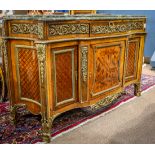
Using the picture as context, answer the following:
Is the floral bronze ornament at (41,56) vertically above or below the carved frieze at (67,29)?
below

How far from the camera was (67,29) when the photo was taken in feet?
5.31

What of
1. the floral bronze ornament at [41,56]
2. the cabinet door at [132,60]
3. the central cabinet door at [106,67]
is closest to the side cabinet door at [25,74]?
the floral bronze ornament at [41,56]

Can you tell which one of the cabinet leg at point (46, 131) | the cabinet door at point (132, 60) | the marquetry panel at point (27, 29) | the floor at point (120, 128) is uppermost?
the marquetry panel at point (27, 29)

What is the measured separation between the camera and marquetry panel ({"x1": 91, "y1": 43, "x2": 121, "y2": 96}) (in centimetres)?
191

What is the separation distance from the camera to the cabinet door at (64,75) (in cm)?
166

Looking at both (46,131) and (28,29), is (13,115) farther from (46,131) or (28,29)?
(28,29)

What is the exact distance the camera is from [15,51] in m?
1.76

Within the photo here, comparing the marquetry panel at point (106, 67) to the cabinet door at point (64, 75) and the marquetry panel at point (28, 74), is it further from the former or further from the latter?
the marquetry panel at point (28, 74)

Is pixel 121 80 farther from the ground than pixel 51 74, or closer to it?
closer to it

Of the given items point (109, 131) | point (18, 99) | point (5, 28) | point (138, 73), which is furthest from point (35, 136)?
point (138, 73)

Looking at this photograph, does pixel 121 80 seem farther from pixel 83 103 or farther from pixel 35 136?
pixel 35 136

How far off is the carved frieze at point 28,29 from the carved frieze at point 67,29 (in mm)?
67

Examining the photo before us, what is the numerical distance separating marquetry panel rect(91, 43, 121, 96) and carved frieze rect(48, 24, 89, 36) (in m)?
0.21

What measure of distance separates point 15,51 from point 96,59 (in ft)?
2.25
